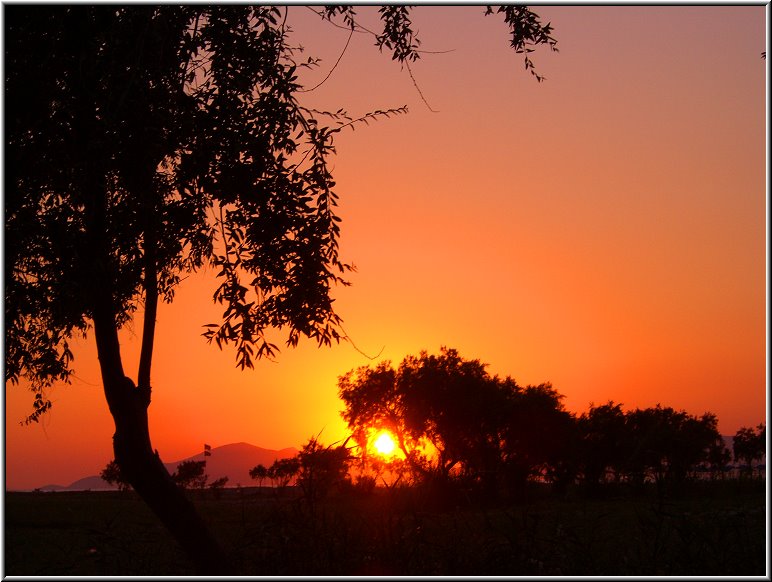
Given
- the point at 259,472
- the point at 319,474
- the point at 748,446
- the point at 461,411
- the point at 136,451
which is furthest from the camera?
the point at 259,472

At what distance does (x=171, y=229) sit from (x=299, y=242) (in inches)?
74.7

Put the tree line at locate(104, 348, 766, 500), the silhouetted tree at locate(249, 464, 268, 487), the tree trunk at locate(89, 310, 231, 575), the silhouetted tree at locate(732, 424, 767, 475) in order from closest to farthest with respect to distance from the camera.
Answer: the tree trunk at locate(89, 310, 231, 575)
the tree line at locate(104, 348, 766, 500)
the silhouetted tree at locate(732, 424, 767, 475)
the silhouetted tree at locate(249, 464, 268, 487)

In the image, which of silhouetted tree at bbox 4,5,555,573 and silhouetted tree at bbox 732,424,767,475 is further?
silhouetted tree at bbox 732,424,767,475

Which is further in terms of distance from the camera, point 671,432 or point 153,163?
point 671,432

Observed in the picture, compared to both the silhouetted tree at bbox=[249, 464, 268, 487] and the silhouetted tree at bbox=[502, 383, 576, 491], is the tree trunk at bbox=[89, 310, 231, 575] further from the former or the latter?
the silhouetted tree at bbox=[249, 464, 268, 487]

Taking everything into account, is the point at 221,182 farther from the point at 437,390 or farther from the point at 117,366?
the point at 437,390

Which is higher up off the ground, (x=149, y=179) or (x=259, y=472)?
(x=149, y=179)

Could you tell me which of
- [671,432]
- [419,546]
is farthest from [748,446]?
[419,546]

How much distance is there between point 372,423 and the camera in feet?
167

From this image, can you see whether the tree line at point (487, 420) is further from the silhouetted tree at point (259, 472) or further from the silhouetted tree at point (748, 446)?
the silhouetted tree at point (259, 472)

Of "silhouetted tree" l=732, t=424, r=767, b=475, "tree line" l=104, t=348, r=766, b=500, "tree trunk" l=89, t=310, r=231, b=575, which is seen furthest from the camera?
"silhouetted tree" l=732, t=424, r=767, b=475

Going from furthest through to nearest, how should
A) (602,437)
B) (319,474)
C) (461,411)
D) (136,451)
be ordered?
(602,437) → (461,411) → (136,451) → (319,474)

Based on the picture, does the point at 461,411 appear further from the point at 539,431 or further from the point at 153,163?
the point at 153,163

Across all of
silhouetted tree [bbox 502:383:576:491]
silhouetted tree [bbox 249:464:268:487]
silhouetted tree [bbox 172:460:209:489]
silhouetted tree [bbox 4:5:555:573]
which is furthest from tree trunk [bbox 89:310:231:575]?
silhouetted tree [bbox 249:464:268:487]
